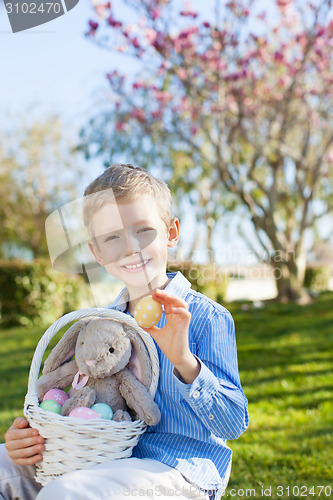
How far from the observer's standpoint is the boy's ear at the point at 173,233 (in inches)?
69.2

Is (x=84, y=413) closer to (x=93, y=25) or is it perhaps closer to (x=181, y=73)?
(x=93, y=25)

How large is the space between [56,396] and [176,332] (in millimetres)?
499

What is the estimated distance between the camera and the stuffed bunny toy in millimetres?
1515

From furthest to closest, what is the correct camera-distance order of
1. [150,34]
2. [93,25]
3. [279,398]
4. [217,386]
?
1. [150,34]
2. [93,25]
3. [279,398]
4. [217,386]

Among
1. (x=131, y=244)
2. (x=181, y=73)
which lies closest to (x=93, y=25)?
(x=181, y=73)

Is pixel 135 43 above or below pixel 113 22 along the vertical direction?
below

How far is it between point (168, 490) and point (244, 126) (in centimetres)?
911

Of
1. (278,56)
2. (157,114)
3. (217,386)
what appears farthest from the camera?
(157,114)

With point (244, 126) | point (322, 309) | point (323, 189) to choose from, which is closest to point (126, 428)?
point (322, 309)

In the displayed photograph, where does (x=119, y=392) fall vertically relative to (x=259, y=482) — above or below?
above

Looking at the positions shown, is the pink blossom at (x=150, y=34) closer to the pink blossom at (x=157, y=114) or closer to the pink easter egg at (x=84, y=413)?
the pink blossom at (x=157, y=114)

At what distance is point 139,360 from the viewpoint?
1.58 meters

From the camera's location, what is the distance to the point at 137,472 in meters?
1.39

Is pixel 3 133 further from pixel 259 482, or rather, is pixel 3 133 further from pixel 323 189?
pixel 259 482
